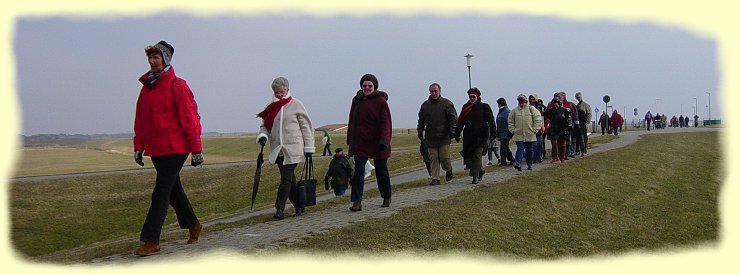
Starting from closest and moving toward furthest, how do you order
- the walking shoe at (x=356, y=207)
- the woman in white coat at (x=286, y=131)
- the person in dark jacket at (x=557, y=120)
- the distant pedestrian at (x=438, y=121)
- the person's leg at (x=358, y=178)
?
the woman in white coat at (x=286, y=131) → the person's leg at (x=358, y=178) → the walking shoe at (x=356, y=207) → the distant pedestrian at (x=438, y=121) → the person in dark jacket at (x=557, y=120)

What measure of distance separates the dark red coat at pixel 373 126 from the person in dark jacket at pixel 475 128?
3981 millimetres

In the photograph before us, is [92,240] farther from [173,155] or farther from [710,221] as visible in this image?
[710,221]

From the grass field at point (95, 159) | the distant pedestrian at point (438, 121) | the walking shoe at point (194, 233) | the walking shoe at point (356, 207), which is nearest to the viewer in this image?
the walking shoe at point (194, 233)

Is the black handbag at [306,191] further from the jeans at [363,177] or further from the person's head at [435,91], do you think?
the person's head at [435,91]

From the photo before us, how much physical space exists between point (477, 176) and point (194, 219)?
7.31 metres

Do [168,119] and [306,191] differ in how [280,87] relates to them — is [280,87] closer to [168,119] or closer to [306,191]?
[306,191]

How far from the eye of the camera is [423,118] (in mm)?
13188

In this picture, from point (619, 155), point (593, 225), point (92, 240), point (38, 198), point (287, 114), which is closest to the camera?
point (287, 114)

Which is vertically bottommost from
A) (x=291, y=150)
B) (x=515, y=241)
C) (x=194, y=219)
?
(x=515, y=241)

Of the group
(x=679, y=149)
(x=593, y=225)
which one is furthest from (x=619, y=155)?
(x=593, y=225)

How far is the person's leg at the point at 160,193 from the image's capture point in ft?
22.8

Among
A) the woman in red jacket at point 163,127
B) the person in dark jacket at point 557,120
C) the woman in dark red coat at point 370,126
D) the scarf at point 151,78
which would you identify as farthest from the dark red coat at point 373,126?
the person in dark jacket at point 557,120

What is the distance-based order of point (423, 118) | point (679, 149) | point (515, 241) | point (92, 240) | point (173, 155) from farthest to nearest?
point (679, 149) < point (92, 240) < point (423, 118) < point (515, 241) < point (173, 155)

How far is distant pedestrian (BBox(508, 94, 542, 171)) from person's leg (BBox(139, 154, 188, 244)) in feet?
34.4
